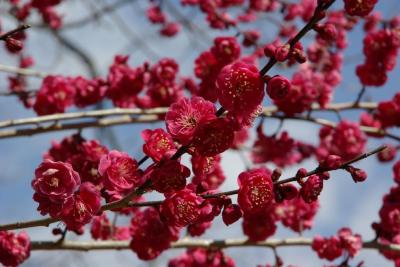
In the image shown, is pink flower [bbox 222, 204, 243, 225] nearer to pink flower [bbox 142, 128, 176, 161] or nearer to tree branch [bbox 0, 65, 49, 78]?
pink flower [bbox 142, 128, 176, 161]

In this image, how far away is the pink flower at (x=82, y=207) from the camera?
6.01ft

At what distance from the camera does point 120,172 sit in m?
1.90

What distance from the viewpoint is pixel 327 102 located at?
423 centimetres

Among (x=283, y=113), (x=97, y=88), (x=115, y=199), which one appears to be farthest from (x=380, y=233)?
(x=97, y=88)

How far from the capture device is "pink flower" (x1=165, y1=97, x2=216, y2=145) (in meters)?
1.69

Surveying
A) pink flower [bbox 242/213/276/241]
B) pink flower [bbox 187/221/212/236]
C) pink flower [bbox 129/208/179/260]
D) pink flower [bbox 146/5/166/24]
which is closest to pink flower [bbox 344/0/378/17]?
pink flower [bbox 129/208/179/260]

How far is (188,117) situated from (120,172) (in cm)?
32

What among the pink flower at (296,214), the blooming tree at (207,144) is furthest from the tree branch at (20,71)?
the pink flower at (296,214)

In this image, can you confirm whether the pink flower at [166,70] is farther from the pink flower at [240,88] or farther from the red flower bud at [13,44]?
the pink flower at [240,88]

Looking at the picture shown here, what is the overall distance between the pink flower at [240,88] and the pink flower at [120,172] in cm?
40

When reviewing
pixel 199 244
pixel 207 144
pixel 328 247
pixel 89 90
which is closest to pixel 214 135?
pixel 207 144

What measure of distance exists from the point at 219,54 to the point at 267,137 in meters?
0.83

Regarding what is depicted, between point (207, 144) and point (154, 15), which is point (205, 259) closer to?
point (207, 144)

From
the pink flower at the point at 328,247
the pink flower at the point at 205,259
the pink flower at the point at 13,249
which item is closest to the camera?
the pink flower at the point at 13,249
